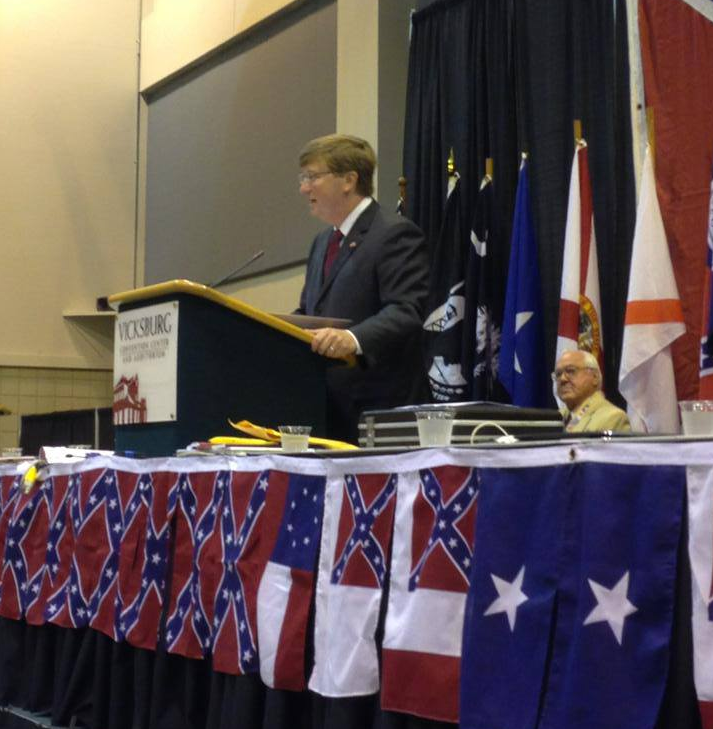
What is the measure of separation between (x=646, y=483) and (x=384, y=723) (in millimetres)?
636

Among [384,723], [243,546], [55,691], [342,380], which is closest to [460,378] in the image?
[342,380]

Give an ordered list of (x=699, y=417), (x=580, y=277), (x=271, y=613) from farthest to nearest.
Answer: (x=580, y=277) < (x=271, y=613) < (x=699, y=417)

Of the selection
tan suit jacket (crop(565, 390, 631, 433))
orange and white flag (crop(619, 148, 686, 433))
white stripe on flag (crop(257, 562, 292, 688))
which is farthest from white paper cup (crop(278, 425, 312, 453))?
orange and white flag (crop(619, 148, 686, 433))

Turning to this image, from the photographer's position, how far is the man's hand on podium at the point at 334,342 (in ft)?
9.12

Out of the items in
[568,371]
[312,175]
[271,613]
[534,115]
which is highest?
[534,115]

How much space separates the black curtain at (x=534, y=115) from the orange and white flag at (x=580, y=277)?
181 millimetres

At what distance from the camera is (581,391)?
445 cm

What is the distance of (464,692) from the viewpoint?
1816 mm

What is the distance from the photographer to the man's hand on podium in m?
2.78

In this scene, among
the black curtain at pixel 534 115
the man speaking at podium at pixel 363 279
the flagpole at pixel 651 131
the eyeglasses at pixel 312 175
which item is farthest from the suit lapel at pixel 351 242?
the black curtain at pixel 534 115

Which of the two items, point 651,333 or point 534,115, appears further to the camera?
point 534,115

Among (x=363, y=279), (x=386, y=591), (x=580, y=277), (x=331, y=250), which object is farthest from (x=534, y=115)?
(x=386, y=591)

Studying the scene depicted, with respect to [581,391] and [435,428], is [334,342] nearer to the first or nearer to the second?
[435,428]

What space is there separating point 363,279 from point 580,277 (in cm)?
204
